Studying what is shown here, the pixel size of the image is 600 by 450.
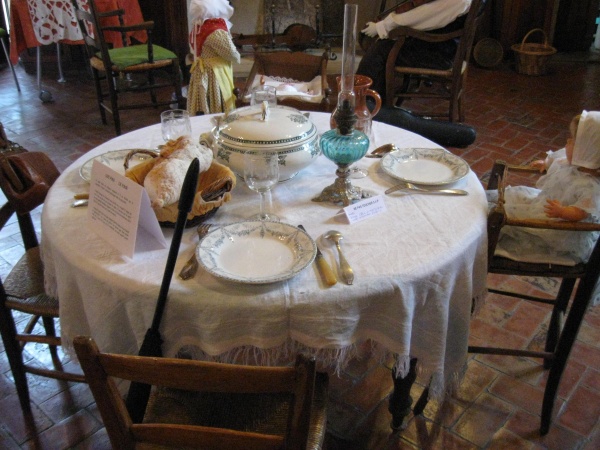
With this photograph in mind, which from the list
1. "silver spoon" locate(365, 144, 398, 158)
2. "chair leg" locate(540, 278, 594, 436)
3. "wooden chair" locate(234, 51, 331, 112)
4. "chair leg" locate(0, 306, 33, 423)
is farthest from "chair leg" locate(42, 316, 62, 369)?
"wooden chair" locate(234, 51, 331, 112)

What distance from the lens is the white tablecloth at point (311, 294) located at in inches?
41.4

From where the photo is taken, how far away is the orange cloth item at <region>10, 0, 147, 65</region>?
4051mm

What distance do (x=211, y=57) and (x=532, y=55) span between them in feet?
11.1

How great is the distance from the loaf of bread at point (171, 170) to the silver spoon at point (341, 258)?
0.35 meters

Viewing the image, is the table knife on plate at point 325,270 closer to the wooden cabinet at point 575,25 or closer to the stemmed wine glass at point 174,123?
the stemmed wine glass at point 174,123

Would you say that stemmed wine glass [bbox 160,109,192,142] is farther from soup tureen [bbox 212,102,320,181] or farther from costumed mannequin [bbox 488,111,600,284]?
costumed mannequin [bbox 488,111,600,284]

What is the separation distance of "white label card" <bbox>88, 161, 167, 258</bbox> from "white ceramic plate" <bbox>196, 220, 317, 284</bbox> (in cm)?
13

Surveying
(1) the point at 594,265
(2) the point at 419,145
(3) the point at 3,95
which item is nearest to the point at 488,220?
(1) the point at 594,265

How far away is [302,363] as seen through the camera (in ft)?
2.52

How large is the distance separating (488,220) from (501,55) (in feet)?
15.0

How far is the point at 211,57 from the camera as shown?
2916 millimetres

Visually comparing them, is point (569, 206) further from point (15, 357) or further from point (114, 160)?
point (15, 357)

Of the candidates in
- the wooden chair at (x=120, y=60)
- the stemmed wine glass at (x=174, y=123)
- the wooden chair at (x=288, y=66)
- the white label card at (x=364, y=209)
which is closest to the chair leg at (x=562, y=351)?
the white label card at (x=364, y=209)

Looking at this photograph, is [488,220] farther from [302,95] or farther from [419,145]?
[302,95]
